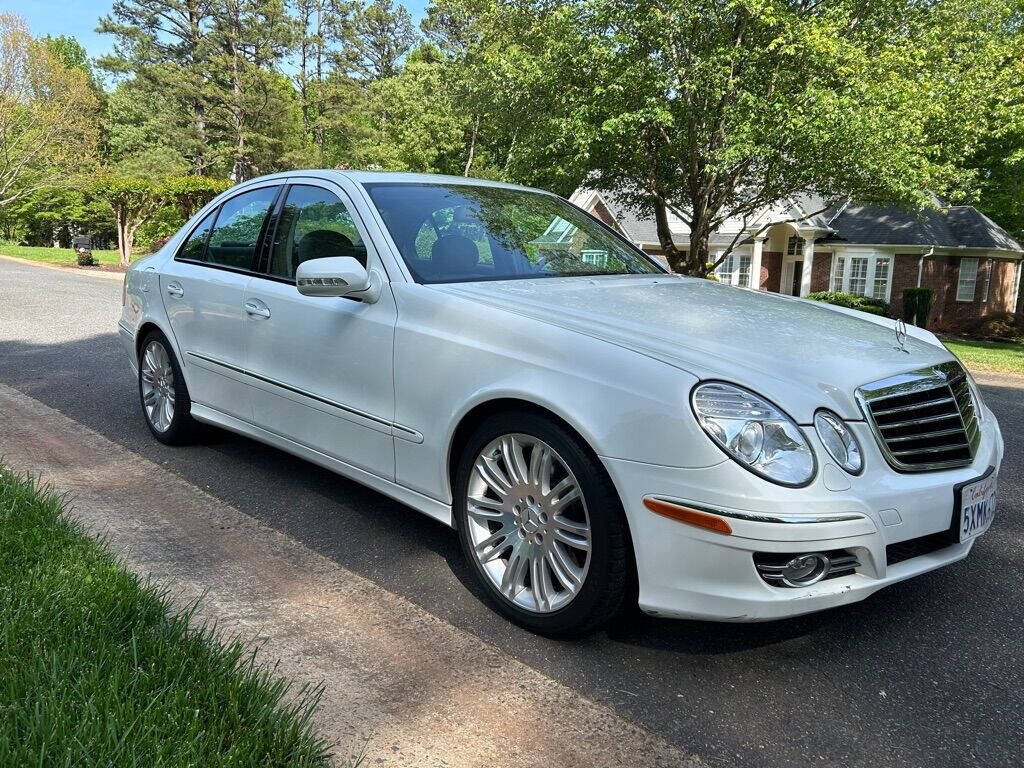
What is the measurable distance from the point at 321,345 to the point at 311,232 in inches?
27.6

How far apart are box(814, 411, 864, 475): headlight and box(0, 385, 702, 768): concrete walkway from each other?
3.36 feet

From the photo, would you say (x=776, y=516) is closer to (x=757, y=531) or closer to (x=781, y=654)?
(x=757, y=531)

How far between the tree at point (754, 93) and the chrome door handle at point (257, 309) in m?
11.8

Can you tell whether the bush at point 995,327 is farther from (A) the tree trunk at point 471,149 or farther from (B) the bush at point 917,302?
(A) the tree trunk at point 471,149

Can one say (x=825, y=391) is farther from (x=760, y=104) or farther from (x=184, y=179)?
(x=184, y=179)

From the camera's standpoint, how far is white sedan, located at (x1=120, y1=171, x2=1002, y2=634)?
263 centimetres

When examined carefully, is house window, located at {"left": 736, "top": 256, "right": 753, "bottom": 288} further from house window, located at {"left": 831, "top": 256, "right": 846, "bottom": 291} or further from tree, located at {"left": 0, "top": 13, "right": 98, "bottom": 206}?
tree, located at {"left": 0, "top": 13, "right": 98, "bottom": 206}

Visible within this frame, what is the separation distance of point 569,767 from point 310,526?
7.13 feet

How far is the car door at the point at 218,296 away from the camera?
4.56m

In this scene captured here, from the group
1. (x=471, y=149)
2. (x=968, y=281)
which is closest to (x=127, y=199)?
(x=471, y=149)

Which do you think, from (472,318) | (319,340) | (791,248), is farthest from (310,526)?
(791,248)

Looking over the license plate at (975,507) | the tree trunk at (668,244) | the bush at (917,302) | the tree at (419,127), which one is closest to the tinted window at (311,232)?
the license plate at (975,507)

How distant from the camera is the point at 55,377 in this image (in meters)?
7.58

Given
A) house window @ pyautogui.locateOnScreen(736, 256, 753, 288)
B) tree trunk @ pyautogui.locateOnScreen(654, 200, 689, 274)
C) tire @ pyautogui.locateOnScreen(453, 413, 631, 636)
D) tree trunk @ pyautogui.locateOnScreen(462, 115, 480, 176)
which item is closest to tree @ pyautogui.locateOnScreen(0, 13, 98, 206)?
tree trunk @ pyautogui.locateOnScreen(462, 115, 480, 176)
